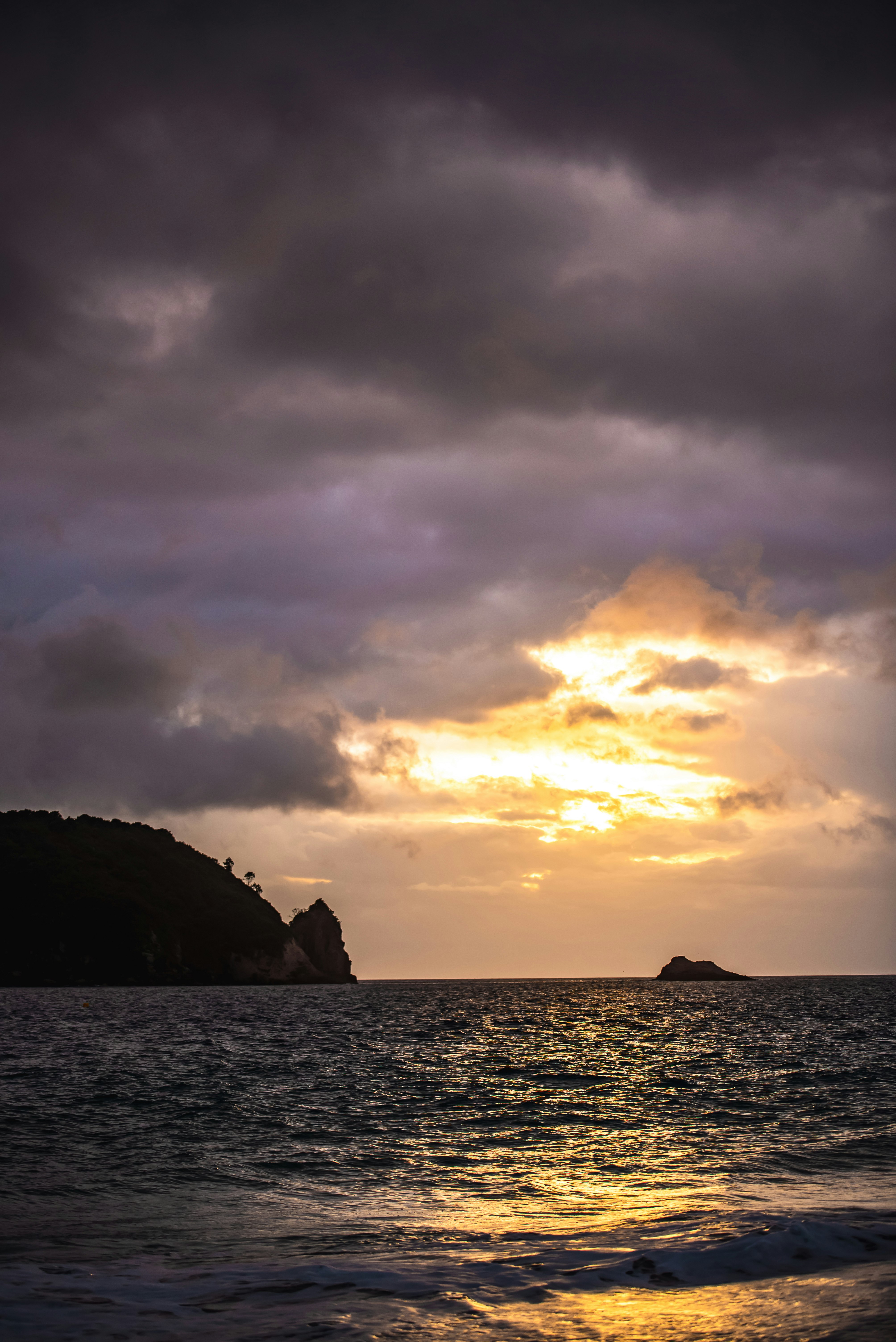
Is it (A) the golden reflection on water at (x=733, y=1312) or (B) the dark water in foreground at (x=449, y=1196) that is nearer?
(A) the golden reflection on water at (x=733, y=1312)

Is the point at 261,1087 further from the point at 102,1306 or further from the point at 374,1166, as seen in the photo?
the point at 102,1306

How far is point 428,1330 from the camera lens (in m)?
11.7

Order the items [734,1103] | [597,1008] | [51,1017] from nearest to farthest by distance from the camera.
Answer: [734,1103] → [51,1017] → [597,1008]

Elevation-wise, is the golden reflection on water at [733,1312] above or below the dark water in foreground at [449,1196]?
above

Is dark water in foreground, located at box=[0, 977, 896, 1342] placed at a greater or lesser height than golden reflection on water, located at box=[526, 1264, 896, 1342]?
lesser

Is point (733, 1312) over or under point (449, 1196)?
over

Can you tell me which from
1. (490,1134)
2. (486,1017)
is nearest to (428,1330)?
→ (490,1134)

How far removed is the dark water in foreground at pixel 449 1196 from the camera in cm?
1240

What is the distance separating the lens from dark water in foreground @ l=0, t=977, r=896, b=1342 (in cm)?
1240

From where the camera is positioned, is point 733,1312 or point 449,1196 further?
point 449,1196

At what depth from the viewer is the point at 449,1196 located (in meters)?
21.0

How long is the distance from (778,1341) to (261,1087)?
109 ft

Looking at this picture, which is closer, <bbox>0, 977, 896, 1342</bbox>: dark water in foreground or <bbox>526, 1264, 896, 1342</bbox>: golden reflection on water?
<bbox>526, 1264, 896, 1342</bbox>: golden reflection on water

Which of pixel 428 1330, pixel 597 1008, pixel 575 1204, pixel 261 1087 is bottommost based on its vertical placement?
pixel 597 1008
